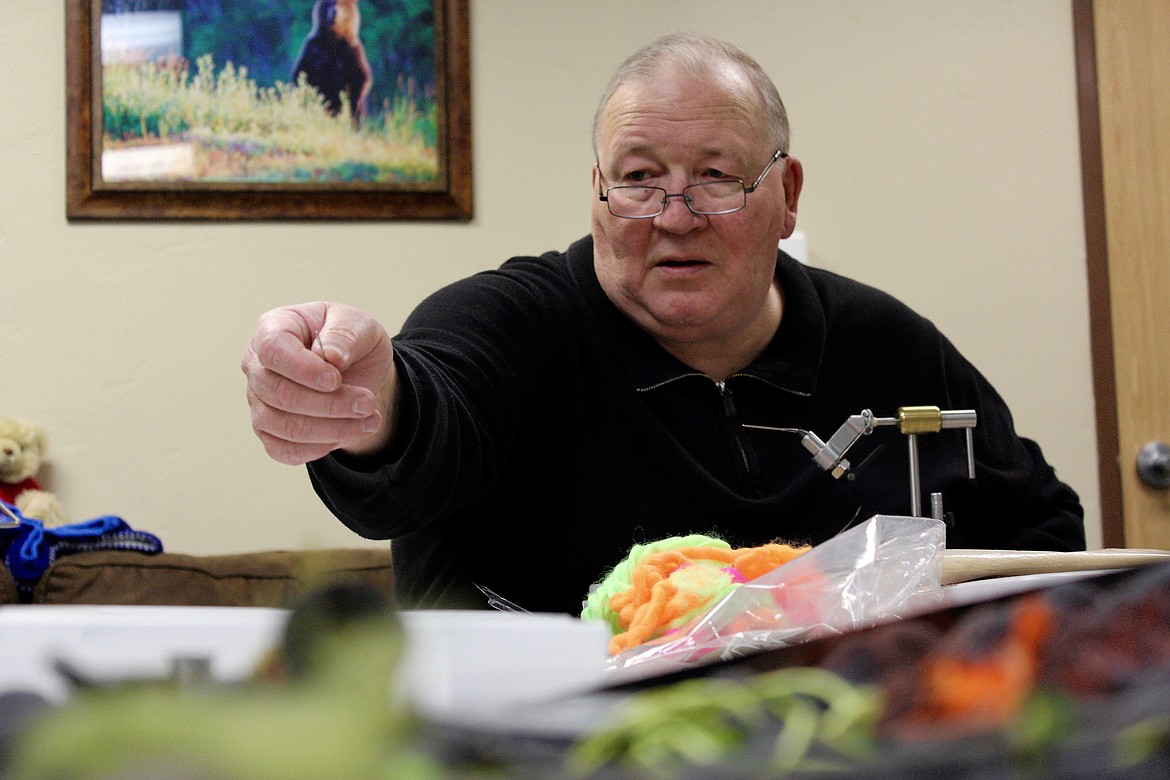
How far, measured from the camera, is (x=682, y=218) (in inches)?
53.0

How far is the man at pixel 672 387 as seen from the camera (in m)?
1.27

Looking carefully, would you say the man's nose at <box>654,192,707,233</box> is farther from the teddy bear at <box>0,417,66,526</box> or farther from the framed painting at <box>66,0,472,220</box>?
the teddy bear at <box>0,417,66,526</box>

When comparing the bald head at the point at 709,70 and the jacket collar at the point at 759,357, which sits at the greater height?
the bald head at the point at 709,70

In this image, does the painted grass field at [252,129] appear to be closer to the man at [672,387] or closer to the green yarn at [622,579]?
the man at [672,387]

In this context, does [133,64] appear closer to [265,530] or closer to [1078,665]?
[265,530]

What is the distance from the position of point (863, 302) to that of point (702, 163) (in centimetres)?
36

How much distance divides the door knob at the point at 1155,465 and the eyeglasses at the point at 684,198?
171 cm

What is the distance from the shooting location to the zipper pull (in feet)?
4.50

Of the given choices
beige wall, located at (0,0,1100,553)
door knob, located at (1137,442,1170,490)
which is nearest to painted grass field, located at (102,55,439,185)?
beige wall, located at (0,0,1100,553)

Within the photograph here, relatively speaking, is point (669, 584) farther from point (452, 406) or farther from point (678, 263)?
point (678, 263)

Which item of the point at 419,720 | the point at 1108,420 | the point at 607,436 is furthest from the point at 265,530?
the point at 419,720

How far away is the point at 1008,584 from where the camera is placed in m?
0.70

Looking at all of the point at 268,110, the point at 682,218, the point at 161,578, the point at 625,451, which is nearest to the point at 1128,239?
the point at 682,218

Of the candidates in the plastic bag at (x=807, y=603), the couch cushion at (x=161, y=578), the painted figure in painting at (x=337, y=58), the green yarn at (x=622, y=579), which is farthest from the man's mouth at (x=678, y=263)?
the painted figure in painting at (x=337, y=58)
